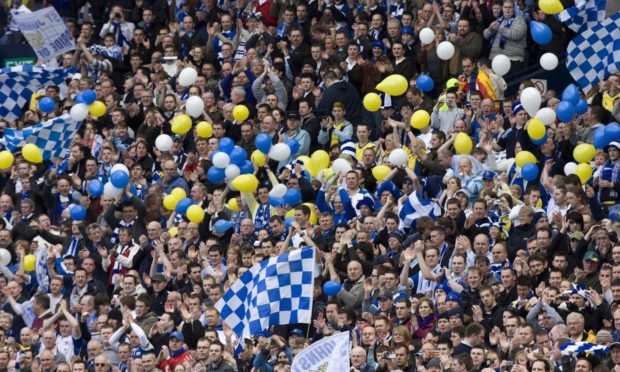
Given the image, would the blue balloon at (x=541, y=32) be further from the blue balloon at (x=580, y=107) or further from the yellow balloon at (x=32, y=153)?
the yellow balloon at (x=32, y=153)

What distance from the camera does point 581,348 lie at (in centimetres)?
2128

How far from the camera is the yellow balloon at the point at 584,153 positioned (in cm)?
2528

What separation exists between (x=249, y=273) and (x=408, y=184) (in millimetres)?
3231

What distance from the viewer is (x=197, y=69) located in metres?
30.8

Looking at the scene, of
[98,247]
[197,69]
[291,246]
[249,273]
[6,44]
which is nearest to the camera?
[249,273]

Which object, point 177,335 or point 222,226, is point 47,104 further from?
point 177,335

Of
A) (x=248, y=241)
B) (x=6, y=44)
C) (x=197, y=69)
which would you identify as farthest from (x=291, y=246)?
(x=6, y=44)

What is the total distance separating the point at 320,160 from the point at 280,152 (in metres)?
0.51

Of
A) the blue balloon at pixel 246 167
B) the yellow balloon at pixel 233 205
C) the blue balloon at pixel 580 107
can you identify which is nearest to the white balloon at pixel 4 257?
the yellow balloon at pixel 233 205

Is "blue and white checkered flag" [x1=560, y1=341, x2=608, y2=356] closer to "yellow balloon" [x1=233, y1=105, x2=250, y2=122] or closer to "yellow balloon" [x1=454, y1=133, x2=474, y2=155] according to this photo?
"yellow balloon" [x1=454, y1=133, x2=474, y2=155]

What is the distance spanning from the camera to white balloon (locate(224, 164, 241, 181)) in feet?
90.2

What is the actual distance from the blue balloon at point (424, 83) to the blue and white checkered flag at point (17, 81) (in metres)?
6.68

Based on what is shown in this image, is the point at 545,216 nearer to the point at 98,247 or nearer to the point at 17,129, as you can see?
the point at 98,247

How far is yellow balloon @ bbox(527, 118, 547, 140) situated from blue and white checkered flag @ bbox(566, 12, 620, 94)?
1.77 m
